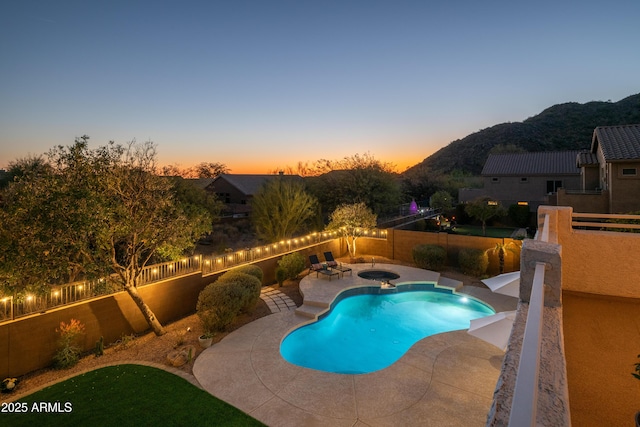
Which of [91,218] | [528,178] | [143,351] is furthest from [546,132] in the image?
[91,218]

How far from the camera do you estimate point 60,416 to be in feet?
21.2

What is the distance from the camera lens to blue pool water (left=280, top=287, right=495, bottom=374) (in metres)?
9.62

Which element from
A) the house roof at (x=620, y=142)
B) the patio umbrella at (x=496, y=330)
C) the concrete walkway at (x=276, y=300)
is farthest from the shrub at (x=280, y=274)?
the house roof at (x=620, y=142)

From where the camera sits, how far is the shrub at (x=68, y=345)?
27.4 ft

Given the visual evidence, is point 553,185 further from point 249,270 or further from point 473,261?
point 249,270

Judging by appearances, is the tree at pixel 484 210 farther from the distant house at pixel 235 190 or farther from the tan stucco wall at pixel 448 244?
the distant house at pixel 235 190

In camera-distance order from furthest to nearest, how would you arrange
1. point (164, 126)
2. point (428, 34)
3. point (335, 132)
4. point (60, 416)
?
1. point (335, 132)
2. point (164, 126)
3. point (428, 34)
4. point (60, 416)

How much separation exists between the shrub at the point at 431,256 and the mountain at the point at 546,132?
39.9 metres

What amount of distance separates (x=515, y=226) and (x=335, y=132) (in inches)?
838

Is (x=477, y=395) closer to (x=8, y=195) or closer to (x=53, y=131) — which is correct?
(x=8, y=195)

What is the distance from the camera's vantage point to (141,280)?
10703 mm

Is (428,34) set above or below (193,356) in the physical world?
above

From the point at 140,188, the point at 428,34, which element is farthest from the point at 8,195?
the point at 428,34

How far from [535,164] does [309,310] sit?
27979mm
